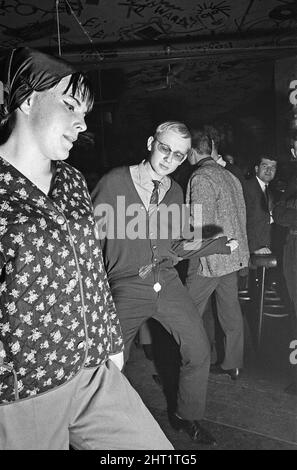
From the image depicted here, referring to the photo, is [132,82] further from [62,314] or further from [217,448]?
[217,448]

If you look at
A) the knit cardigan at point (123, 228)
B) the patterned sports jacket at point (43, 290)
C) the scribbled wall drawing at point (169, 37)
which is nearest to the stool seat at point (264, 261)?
the knit cardigan at point (123, 228)

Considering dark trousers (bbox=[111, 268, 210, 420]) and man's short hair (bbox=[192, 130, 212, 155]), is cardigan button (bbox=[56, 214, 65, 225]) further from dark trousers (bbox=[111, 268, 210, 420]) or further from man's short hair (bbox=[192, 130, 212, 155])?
man's short hair (bbox=[192, 130, 212, 155])

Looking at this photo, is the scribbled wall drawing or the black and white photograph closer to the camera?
the black and white photograph

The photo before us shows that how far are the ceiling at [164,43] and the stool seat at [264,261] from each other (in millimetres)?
705

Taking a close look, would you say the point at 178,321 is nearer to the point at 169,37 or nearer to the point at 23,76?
the point at 23,76

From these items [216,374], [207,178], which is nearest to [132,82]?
[207,178]

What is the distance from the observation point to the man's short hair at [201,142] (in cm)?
185

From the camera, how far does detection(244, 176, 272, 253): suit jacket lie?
1.92 metres

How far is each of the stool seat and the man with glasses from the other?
421 millimetres

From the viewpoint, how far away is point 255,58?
1.99 metres

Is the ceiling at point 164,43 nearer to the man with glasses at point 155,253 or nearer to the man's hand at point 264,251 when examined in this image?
the man with glasses at point 155,253

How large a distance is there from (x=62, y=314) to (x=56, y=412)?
0.77ft

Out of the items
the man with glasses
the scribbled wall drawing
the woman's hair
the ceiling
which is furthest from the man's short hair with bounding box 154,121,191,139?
the woman's hair

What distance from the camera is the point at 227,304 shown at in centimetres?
198
